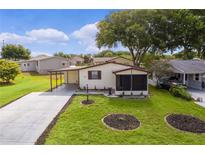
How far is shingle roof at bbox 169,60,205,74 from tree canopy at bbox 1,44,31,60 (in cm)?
2310

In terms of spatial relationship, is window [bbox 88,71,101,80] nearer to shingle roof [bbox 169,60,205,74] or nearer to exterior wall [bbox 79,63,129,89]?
exterior wall [bbox 79,63,129,89]

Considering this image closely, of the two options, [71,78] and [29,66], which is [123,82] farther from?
[29,66]

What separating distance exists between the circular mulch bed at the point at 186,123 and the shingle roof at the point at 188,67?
299 inches

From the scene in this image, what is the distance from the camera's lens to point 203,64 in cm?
1805

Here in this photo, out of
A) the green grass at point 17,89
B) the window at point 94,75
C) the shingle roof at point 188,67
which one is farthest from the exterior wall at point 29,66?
the shingle roof at point 188,67

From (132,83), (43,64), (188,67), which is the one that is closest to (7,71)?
(43,64)

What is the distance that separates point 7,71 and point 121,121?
13484 mm

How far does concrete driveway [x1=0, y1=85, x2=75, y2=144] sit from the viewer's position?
6613mm

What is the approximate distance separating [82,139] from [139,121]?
244 cm

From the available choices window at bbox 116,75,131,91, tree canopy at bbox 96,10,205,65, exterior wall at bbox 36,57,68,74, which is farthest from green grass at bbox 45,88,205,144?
exterior wall at bbox 36,57,68,74

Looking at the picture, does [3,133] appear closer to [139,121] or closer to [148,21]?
[139,121]
